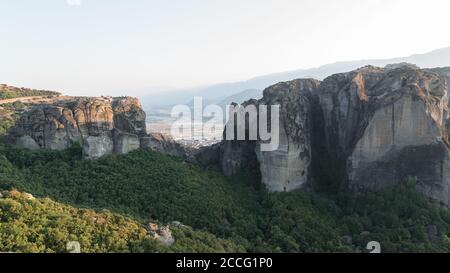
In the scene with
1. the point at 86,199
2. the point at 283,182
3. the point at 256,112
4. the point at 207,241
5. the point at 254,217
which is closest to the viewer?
the point at 207,241

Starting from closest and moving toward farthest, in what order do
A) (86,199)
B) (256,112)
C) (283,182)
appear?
(86,199)
(283,182)
(256,112)

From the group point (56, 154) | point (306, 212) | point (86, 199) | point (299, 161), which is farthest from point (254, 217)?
point (56, 154)

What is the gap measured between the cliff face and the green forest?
3.53ft

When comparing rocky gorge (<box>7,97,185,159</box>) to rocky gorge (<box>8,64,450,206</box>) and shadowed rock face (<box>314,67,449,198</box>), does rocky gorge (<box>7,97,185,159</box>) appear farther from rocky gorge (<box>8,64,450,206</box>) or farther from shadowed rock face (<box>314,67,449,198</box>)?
shadowed rock face (<box>314,67,449,198</box>)

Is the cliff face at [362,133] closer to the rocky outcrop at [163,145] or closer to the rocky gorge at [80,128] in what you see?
the rocky outcrop at [163,145]

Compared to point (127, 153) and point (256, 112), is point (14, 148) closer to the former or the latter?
point (127, 153)

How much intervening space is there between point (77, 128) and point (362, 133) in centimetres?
1759

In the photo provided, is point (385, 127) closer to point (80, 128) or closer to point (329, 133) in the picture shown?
point (329, 133)

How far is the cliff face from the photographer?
22328 mm

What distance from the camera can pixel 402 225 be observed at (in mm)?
20531

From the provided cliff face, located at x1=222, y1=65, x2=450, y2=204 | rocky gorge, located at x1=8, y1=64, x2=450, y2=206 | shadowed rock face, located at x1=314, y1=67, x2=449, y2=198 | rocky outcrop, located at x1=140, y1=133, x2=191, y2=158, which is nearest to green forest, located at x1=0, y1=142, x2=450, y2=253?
rocky outcrop, located at x1=140, y1=133, x2=191, y2=158

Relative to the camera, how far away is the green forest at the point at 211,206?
17719mm

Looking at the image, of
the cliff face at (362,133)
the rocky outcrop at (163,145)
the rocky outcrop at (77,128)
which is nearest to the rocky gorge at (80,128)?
the rocky outcrop at (77,128)

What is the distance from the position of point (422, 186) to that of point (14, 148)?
24.5 meters
